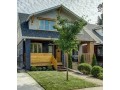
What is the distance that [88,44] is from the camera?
7.18 metres

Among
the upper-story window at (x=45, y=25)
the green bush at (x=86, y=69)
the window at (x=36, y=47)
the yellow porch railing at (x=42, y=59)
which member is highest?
the upper-story window at (x=45, y=25)

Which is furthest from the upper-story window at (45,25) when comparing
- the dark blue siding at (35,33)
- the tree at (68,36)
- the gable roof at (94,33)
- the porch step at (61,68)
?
the gable roof at (94,33)

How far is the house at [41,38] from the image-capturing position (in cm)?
601

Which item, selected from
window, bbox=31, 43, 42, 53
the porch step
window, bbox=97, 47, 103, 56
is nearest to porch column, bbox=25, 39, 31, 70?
window, bbox=31, 43, 42, 53

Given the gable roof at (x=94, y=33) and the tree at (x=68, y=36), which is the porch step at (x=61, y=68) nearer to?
the tree at (x=68, y=36)

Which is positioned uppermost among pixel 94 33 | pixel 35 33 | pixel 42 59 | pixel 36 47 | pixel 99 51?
pixel 94 33

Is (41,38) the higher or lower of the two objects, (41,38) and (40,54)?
the higher

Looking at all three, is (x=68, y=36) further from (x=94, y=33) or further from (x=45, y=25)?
(x=94, y=33)

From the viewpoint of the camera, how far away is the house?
601cm

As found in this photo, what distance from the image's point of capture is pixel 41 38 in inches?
238

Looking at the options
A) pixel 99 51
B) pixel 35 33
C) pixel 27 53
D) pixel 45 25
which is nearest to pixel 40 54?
pixel 27 53

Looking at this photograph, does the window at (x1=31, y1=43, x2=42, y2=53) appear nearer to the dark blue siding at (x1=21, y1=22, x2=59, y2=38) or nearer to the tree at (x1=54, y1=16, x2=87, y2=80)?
the dark blue siding at (x1=21, y1=22, x2=59, y2=38)
